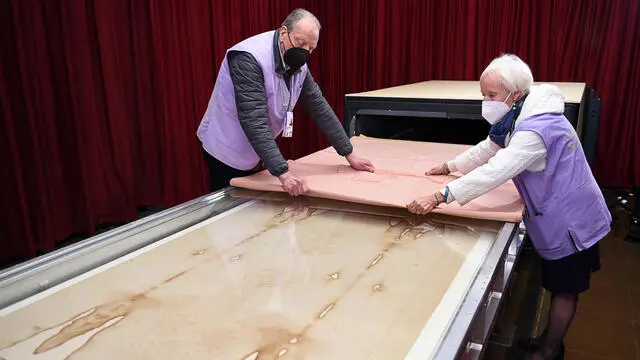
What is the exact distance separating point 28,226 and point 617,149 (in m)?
4.41

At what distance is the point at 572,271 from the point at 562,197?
0.28 meters

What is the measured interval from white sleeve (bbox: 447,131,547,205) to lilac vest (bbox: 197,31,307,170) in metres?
0.73

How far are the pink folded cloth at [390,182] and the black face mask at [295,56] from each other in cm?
41

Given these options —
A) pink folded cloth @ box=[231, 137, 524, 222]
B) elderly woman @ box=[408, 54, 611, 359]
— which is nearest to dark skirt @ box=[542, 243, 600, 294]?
elderly woman @ box=[408, 54, 611, 359]

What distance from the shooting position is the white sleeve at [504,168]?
1.38m

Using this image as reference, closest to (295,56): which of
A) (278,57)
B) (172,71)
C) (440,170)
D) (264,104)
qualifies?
(278,57)

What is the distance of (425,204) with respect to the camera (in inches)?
54.3

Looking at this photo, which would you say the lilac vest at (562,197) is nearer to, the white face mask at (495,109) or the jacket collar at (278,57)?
the white face mask at (495,109)

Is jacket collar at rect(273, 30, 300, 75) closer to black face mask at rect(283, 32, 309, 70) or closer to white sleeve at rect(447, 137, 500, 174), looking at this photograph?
black face mask at rect(283, 32, 309, 70)

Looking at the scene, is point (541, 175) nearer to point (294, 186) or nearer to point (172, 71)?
point (294, 186)

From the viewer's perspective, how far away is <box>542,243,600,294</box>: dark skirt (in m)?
1.56

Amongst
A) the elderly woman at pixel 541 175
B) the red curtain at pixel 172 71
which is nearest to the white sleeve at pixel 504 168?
the elderly woman at pixel 541 175

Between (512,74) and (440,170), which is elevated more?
(512,74)

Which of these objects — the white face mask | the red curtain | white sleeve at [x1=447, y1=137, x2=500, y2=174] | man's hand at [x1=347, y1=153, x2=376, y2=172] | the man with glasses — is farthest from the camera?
the red curtain
